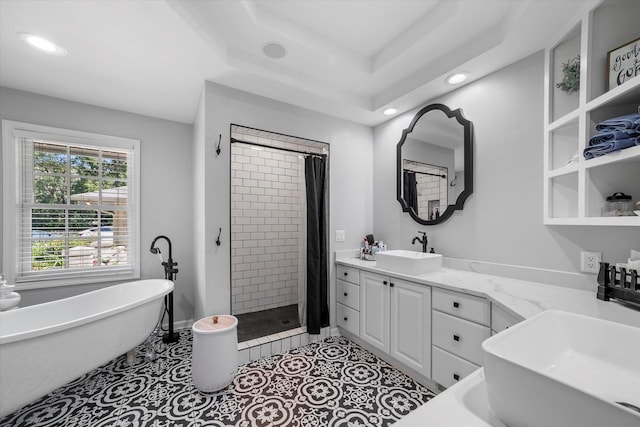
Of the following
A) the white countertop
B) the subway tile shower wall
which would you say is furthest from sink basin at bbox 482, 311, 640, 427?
the subway tile shower wall

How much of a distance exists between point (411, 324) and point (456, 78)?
6.80 ft

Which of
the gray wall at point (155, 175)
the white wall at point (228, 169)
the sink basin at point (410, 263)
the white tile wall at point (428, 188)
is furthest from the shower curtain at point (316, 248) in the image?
the gray wall at point (155, 175)

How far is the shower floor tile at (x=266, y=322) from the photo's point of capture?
2.69 metres

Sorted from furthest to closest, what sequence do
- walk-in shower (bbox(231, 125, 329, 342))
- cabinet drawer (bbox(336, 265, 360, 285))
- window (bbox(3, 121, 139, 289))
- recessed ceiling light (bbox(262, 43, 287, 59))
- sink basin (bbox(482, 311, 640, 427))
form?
walk-in shower (bbox(231, 125, 329, 342)), cabinet drawer (bbox(336, 265, 360, 285)), window (bbox(3, 121, 139, 289)), recessed ceiling light (bbox(262, 43, 287, 59)), sink basin (bbox(482, 311, 640, 427))

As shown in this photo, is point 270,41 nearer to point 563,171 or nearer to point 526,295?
point 563,171

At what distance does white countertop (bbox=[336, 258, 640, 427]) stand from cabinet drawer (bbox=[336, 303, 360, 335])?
1.59 feet

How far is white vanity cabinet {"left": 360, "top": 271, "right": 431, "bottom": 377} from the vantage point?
1.96 m

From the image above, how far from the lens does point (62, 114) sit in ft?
8.30

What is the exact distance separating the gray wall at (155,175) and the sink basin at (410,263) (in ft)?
7.56

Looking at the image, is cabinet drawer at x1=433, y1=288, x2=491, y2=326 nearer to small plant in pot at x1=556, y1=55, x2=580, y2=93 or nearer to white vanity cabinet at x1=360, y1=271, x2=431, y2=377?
white vanity cabinet at x1=360, y1=271, x2=431, y2=377

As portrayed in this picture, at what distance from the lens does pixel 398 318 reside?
2170mm

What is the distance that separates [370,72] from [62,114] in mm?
3048

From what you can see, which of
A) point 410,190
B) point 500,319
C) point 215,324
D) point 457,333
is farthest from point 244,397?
point 410,190

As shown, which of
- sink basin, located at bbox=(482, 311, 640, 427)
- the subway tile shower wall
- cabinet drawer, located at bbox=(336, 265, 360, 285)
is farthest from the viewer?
the subway tile shower wall
